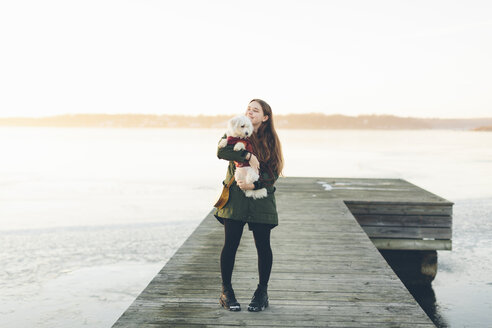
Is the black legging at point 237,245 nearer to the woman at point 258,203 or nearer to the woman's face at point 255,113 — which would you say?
the woman at point 258,203

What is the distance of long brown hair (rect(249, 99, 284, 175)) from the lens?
374 centimetres

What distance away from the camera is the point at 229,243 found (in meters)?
3.85

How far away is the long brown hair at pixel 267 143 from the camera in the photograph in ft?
12.3

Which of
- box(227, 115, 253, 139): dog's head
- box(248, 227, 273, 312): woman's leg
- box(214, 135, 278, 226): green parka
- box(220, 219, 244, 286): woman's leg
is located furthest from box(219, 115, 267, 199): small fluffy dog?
box(248, 227, 273, 312): woman's leg

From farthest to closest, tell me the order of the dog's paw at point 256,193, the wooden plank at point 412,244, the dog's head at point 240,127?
1. the wooden plank at point 412,244
2. the dog's paw at point 256,193
3. the dog's head at point 240,127

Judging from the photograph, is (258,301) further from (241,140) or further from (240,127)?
(240,127)

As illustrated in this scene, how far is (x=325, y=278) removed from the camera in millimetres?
4832

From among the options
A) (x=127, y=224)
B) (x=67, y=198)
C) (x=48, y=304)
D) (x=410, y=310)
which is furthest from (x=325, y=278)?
(x=67, y=198)

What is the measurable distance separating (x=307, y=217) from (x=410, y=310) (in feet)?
13.7

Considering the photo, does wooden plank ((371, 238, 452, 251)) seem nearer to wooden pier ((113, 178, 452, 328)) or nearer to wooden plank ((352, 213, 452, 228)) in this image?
wooden pier ((113, 178, 452, 328))

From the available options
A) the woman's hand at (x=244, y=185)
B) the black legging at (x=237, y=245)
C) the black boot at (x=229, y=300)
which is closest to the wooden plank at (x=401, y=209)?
the black legging at (x=237, y=245)

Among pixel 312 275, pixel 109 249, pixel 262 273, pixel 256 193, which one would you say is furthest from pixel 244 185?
pixel 109 249

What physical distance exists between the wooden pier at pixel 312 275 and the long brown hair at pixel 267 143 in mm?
1264

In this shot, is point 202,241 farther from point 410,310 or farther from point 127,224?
point 127,224
